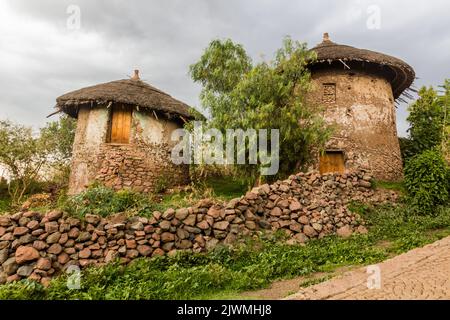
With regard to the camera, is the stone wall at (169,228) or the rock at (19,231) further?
the rock at (19,231)

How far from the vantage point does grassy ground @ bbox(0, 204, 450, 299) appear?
5.28 m

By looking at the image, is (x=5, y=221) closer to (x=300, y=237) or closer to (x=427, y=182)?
(x=300, y=237)

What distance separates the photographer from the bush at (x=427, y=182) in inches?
394

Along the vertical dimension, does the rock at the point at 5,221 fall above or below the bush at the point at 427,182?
below

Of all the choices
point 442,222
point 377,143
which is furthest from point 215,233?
point 377,143

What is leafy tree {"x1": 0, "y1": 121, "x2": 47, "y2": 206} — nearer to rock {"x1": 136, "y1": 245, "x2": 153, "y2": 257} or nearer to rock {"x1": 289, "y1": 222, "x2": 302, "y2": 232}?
rock {"x1": 136, "y1": 245, "x2": 153, "y2": 257}

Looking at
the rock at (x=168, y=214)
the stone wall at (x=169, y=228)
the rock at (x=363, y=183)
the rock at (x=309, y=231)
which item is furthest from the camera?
the rock at (x=363, y=183)

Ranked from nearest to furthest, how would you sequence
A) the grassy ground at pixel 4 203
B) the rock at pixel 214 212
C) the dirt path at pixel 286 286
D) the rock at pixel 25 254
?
the dirt path at pixel 286 286, the rock at pixel 25 254, the rock at pixel 214 212, the grassy ground at pixel 4 203

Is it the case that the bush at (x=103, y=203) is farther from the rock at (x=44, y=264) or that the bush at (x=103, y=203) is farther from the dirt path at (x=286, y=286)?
the dirt path at (x=286, y=286)

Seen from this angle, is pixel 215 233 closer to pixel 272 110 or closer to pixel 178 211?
pixel 178 211

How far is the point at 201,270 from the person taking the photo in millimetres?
6027

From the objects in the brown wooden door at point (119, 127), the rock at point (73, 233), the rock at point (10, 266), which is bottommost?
the rock at point (10, 266)

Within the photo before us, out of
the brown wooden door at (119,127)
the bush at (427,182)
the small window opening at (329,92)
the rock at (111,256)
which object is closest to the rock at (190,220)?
the rock at (111,256)
